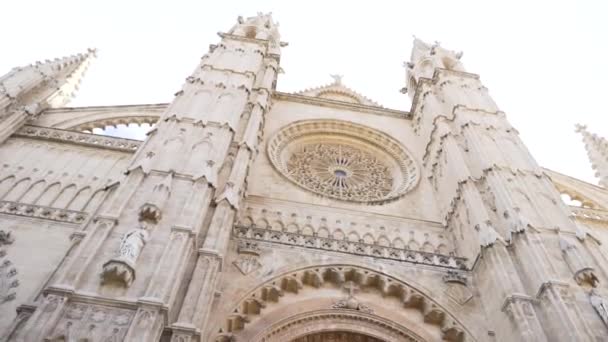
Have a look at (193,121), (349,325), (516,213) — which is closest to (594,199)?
(516,213)

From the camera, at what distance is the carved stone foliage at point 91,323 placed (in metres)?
6.72

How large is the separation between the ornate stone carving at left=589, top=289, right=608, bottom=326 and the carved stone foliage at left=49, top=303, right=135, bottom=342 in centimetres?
786

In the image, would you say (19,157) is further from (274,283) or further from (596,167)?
(596,167)

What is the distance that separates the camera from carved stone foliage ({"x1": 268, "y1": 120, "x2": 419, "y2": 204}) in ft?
49.5

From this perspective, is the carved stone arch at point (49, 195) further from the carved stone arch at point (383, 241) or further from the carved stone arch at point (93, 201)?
the carved stone arch at point (383, 241)

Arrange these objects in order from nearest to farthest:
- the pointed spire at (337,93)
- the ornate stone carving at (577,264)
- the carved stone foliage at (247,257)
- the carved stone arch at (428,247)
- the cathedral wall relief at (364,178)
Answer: the ornate stone carving at (577,264)
the carved stone foliage at (247,257)
the carved stone arch at (428,247)
the cathedral wall relief at (364,178)
the pointed spire at (337,93)

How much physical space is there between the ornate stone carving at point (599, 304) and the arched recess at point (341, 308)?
2.28 meters

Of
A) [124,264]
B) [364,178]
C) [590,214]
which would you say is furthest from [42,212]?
[590,214]

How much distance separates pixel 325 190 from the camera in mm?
14883

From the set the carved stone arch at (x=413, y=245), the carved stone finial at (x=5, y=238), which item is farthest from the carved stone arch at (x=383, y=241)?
the carved stone finial at (x=5, y=238)

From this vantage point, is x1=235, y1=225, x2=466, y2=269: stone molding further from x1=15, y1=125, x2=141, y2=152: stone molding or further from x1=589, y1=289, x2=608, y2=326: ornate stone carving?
x1=15, y1=125, x2=141, y2=152: stone molding

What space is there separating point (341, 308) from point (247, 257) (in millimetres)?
2198

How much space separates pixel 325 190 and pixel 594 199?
30.8 ft

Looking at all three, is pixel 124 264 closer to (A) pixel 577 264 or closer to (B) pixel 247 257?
(B) pixel 247 257
